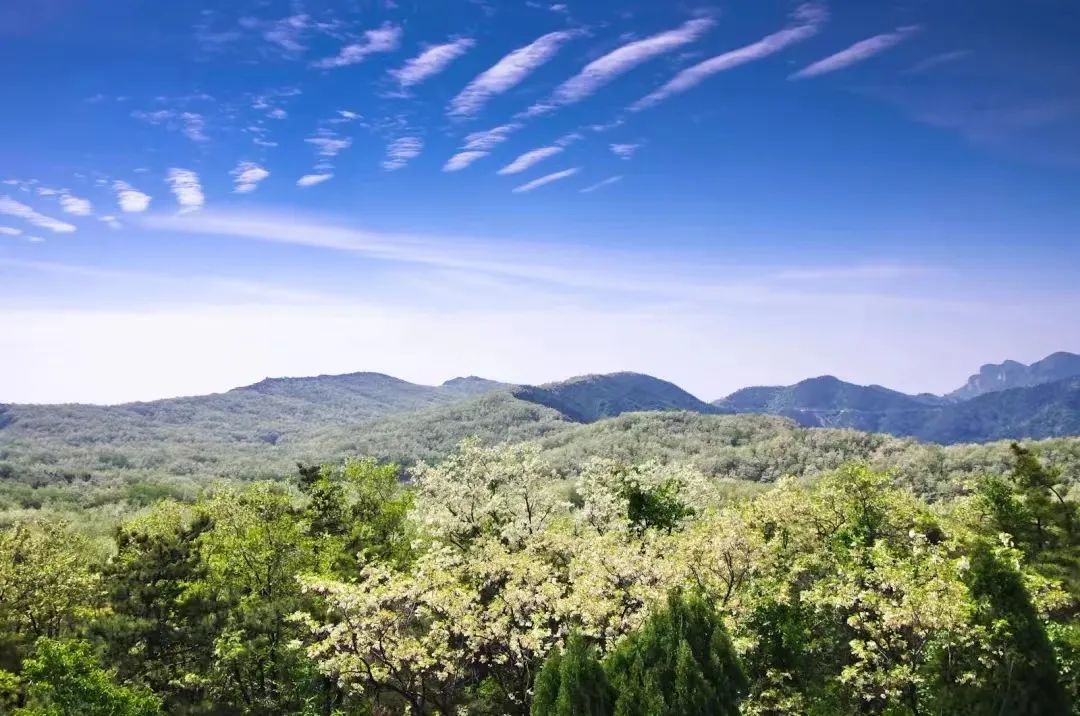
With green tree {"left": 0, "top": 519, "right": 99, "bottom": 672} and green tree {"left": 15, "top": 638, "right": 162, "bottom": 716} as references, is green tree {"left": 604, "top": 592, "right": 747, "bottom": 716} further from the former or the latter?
green tree {"left": 0, "top": 519, "right": 99, "bottom": 672}

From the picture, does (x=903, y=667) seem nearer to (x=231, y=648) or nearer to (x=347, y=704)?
(x=231, y=648)

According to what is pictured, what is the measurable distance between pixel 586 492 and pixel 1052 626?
27.4m

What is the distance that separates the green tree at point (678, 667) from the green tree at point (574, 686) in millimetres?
573

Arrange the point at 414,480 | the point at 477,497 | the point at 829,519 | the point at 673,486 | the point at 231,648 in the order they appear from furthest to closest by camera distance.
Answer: the point at 673,486 → the point at 414,480 → the point at 477,497 → the point at 829,519 → the point at 231,648

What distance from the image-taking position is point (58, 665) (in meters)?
20.7

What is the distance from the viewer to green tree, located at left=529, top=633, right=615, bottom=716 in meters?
20.7

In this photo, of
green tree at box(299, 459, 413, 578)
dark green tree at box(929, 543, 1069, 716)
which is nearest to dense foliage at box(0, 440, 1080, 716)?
dark green tree at box(929, 543, 1069, 716)

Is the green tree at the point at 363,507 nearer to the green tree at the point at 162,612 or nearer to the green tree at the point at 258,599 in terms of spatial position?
the green tree at the point at 258,599

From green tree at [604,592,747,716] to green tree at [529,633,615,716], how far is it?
573 mm

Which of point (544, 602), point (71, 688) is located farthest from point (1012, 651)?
point (71, 688)

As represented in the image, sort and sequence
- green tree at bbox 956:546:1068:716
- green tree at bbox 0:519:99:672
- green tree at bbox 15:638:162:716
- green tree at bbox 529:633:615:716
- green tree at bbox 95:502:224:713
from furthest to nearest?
1. green tree at bbox 0:519:99:672
2. green tree at bbox 95:502:224:713
3. green tree at bbox 529:633:615:716
4. green tree at bbox 15:638:162:716
5. green tree at bbox 956:546:1068:716

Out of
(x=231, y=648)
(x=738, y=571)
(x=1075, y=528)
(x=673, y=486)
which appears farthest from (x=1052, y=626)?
(x=231, y=648)

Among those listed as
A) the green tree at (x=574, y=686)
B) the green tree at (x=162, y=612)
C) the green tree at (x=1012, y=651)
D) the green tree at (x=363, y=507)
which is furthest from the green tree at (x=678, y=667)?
the green tree at (x=363, y=507)

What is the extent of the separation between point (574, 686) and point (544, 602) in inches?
252
